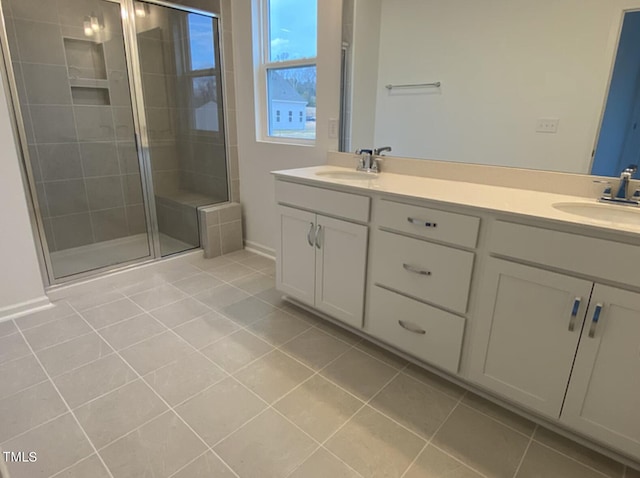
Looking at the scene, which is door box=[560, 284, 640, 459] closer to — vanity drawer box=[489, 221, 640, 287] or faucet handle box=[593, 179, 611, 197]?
vanity drawer box=[489, 221, 640, 287]

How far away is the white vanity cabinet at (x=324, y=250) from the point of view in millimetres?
1914

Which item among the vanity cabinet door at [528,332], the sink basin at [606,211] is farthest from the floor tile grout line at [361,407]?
the sink basin at [606,211]

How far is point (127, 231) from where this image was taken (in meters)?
3.35

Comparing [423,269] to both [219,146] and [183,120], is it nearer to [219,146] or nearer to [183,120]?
[219,146]

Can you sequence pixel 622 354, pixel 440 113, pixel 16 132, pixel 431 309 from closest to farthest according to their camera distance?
pixel 622 354 < pixel 431 309 < pixel 440 113 < pixel 16 132

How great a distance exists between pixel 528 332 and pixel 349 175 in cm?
130

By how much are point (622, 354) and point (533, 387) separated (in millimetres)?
→ 332

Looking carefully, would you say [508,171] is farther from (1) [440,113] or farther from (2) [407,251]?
(2) [407,251]

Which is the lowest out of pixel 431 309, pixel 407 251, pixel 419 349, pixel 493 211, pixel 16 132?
pixel 419 349

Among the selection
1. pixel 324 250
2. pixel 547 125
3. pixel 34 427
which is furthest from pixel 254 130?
pixel 34 427

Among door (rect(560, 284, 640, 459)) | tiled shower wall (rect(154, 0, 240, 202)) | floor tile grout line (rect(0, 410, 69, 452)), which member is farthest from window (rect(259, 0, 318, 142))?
floor tile grout line (rect(0, 410, 69, 452))

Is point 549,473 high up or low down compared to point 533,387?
down

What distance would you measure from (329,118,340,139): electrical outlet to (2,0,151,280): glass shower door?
1.61 meters

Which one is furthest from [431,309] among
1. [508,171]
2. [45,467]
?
[45,467]
